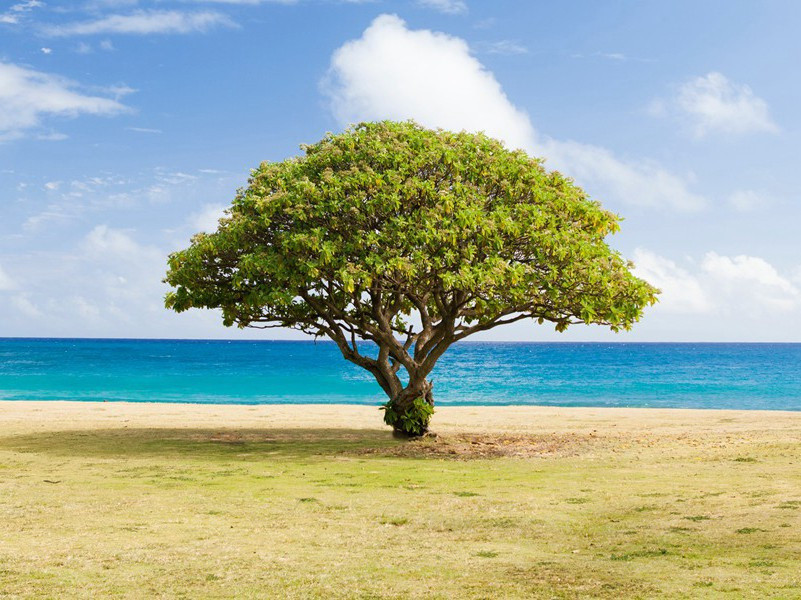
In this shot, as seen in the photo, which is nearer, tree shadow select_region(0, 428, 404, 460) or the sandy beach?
tree shadow select_region(0, 428, 404, 460)

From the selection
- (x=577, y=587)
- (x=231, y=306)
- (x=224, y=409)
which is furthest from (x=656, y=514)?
(x=224, y=409)

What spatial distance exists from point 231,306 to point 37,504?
12.8 m

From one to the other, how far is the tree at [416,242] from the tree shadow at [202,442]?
2881mm

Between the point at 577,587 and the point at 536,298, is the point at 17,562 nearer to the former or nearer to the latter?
the point at 577,587

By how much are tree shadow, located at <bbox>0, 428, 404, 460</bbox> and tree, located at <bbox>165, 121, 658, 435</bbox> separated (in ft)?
9.45

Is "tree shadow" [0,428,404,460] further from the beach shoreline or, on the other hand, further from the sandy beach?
the beach shoreline

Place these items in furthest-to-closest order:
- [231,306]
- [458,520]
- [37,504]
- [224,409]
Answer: [224,409]
[231,306]
[37,504]
[458,520]

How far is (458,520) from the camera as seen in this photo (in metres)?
14.9

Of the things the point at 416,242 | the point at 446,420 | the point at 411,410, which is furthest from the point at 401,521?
the point at 446,420

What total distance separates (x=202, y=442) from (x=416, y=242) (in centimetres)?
1138

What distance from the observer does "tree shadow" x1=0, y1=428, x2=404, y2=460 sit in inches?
1009

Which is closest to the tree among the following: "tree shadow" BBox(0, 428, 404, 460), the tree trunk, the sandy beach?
the tree trunk

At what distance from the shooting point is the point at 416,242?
931 inches

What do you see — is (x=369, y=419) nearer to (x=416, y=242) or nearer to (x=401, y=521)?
(x=416, y=242)
